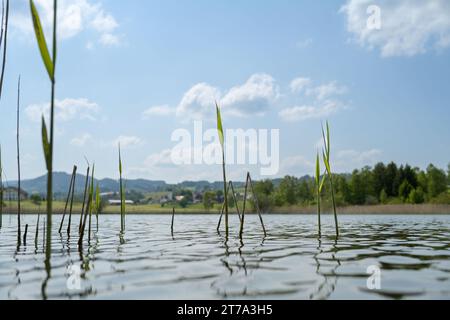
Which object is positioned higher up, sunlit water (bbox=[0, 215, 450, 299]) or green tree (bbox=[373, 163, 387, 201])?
green tree (bbox=[373, 163, 387, 201])

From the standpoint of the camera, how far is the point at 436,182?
284 feet

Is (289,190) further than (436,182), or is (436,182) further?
(289,190)

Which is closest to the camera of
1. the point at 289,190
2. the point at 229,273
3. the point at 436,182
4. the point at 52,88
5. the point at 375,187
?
the point at 52,88

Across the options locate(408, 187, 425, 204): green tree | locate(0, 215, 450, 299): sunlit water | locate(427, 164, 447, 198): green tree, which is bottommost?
locate(408, 187, 425, 204): green tree

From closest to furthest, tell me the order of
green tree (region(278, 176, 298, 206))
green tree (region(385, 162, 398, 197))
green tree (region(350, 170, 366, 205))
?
1. green tree (region(278, 176, 298, 206))
2. green tree (region(350, 170, 366, 205))
3. green tree (region(385, 162, 398, 197))

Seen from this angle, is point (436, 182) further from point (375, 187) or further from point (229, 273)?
point (229, 273)

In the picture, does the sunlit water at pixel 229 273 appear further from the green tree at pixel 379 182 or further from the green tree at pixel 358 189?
the green tree at pixel 379 182

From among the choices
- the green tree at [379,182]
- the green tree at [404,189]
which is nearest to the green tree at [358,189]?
the green tree at [379,182]

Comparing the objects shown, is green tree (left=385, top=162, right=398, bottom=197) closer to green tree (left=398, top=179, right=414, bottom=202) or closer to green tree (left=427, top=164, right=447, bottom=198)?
green tree (left=398, top=179, right=414, bottom=202)

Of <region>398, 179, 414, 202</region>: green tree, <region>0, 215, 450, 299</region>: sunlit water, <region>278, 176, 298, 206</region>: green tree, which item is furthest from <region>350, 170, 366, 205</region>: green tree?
<region>0, 215, 450, 299</region>: sunlit water

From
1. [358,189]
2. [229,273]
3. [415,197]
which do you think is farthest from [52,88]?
[358,189]

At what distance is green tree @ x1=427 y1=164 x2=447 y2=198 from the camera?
85.9 m
